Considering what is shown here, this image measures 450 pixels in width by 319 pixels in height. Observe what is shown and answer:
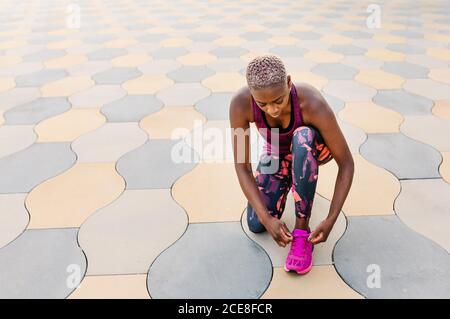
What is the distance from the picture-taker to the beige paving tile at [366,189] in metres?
1.25

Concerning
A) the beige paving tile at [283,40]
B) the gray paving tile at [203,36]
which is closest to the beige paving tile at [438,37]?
the beige paving tile at [283,40]

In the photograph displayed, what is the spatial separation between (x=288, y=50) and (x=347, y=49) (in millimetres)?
424

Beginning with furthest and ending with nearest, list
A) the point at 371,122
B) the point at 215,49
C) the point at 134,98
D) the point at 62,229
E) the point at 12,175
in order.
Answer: the point at 215,49
the point at 134,98
the point at 371,122
the point at 12,175
the point at 62,229

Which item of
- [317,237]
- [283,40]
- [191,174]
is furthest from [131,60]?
[317,237]

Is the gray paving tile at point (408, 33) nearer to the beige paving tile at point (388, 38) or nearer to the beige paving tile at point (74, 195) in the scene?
the beige paving tile at point (388, 38)

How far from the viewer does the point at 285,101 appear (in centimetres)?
92

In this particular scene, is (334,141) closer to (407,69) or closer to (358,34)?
(407,69)

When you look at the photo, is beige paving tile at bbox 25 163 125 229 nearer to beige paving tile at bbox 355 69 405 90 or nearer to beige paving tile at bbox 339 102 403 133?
beige paving tile at bbox 339 102 403 133

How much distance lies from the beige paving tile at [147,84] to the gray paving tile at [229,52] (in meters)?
0.61

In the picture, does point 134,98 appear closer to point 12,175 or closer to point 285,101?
point 12,175

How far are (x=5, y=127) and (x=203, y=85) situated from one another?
3.38 feet

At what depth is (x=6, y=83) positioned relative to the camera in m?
2.41

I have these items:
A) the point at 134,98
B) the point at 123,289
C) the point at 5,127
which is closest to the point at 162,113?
the point at 134,98

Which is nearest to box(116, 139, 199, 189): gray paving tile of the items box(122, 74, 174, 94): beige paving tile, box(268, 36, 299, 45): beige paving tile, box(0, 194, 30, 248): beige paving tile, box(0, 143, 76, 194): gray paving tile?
box(0, 143, 76, 194): gray paving tile
